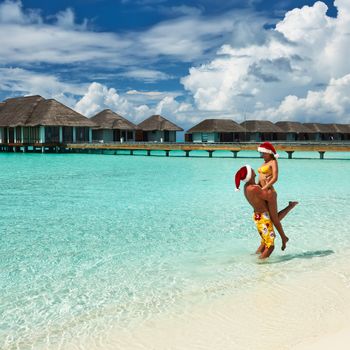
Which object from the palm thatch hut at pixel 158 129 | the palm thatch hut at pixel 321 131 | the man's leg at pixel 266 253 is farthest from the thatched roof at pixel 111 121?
the man's leg at pixel 266 253

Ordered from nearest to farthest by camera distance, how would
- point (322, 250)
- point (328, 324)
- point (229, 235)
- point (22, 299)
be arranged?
point (328, 324), point (22, 299), point (322, 250), point (229, 235)

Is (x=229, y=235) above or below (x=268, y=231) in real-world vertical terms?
below

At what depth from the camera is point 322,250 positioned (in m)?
6.69

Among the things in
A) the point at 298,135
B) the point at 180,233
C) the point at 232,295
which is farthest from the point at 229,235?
the point at 298,135

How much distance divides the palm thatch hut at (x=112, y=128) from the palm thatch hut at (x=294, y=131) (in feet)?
75.4

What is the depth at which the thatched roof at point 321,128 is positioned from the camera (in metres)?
65.7

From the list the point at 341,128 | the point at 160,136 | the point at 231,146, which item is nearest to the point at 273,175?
the point at 231,146

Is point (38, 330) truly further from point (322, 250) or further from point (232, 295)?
point (322, 250)

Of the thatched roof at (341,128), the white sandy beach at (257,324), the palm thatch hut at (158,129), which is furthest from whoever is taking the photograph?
the thatched roof at (341,128)

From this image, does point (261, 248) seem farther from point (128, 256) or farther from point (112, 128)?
point (112, 128)

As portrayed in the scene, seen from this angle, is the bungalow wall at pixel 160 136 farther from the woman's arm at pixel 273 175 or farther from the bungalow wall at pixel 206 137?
the woman's arm at pixel 273 175

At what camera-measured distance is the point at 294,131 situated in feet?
206

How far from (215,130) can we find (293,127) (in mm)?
16499

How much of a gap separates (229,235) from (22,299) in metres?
4.12
